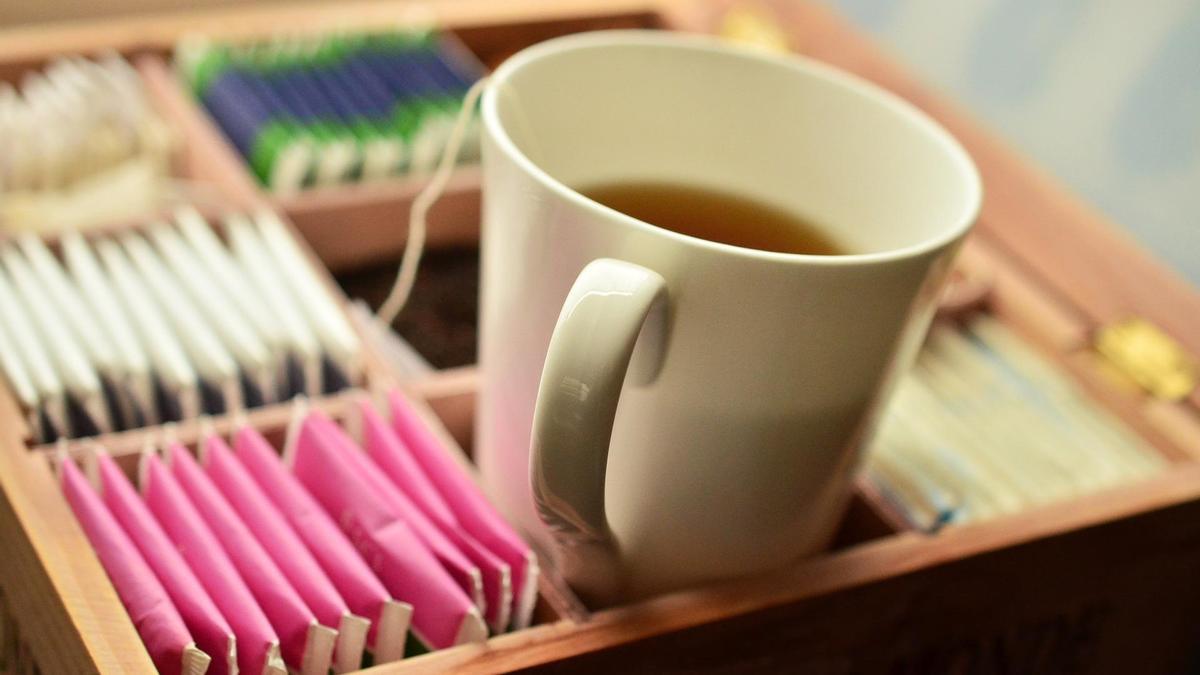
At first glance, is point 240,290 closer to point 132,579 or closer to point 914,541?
point 132,579

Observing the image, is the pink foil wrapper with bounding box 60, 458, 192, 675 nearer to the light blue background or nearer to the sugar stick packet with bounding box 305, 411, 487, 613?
the sugar stick packet with bounding box 305, 411, 487, 613

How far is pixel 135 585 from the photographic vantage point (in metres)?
0.43

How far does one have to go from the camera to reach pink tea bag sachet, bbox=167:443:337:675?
424 mm

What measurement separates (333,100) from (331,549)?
418 millimetres

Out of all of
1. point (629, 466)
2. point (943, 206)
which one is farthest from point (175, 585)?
point (943, 206)

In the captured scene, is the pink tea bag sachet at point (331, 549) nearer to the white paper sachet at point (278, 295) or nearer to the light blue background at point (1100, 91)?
the white paper sachet at point (278, 295)

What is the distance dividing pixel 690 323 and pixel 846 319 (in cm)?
6

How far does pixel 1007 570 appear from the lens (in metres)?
0.53

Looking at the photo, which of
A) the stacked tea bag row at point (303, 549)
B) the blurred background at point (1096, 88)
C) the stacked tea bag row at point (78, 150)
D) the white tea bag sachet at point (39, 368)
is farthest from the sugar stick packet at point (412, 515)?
the blurred background at point (1096, 88)

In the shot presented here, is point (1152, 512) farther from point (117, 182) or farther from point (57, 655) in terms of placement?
point (117, 182)

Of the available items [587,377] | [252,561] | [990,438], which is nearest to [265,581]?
[252,561]

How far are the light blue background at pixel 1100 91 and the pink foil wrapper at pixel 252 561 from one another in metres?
0.50

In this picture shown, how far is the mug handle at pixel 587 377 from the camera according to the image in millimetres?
381

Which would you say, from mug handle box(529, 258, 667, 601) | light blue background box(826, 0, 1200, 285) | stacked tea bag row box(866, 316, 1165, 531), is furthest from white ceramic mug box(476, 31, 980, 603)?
light blue background box(826, 0, 1200, 285)
